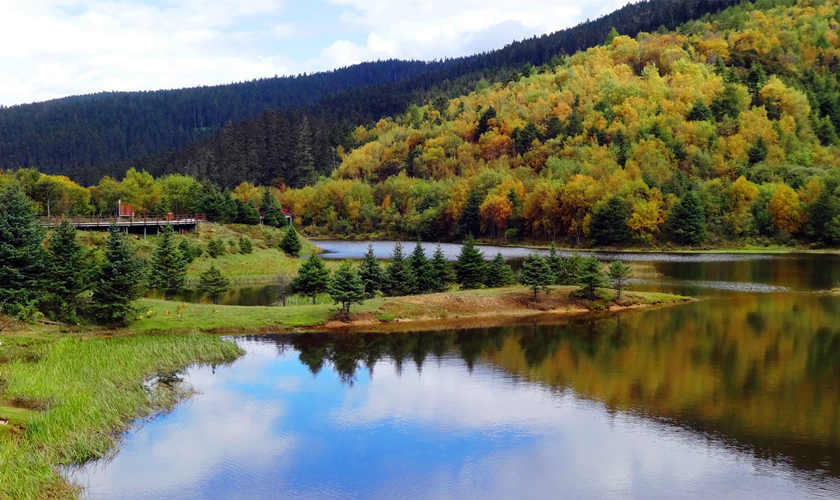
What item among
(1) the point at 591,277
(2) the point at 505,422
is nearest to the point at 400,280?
(1) the point at 591,277

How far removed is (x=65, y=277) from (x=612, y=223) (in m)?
111

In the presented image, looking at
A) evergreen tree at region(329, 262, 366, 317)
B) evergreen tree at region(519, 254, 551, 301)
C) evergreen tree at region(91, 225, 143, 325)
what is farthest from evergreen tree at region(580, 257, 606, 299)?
evergreen tree at region(91, 225, 143, 325)

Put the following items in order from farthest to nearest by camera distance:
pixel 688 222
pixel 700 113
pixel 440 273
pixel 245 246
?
pixel 700 113
pixel 688 222
pixel 245 246
pixel 440 273

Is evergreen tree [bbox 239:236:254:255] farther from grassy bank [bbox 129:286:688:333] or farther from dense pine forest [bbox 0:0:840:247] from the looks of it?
grassy bank [bbox 129:286:688:333]

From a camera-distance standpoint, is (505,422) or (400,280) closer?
(505,422)

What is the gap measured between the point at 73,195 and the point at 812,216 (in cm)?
14758

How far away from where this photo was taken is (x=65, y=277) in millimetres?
52156

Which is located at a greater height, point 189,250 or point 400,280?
point 189,250

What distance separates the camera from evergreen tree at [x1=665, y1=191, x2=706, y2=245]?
444ft

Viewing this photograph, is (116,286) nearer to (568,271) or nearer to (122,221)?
(568,271)

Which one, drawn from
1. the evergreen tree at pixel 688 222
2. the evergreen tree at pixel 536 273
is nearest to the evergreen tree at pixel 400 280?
the evergreen tree at pixel 536 273

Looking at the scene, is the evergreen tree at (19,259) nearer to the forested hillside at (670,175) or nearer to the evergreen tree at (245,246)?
the evergreen tree at (245,246)

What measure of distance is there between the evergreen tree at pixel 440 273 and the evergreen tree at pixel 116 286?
29.3 m

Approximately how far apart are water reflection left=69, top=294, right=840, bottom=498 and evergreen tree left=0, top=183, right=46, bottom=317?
15.4 meters
